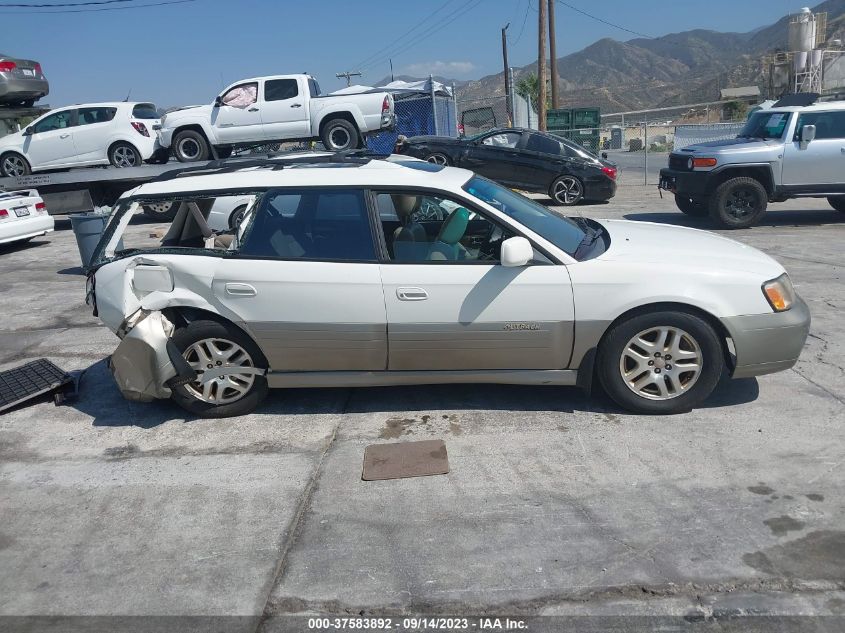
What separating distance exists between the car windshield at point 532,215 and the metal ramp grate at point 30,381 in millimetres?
3494

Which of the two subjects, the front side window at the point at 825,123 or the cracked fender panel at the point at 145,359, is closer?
the cracked fender panel at the point at 145,359

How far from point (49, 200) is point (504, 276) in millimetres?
12966

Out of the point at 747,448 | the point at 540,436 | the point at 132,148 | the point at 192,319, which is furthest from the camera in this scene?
the point at 132,148

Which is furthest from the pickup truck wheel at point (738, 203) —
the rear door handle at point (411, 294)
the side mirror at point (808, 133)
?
the rear door handle at point (411, 294)

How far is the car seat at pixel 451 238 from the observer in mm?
4668

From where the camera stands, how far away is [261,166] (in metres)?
5.18

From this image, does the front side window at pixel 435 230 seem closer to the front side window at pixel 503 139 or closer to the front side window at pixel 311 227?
the front side window at pixel 311 227

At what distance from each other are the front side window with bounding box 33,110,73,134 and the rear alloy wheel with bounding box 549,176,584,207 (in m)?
9.95

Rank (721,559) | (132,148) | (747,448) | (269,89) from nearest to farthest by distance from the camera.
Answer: (721,559) → (747,448) → (269,89) → (132,148)

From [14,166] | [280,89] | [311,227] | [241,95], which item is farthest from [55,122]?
[311,227]

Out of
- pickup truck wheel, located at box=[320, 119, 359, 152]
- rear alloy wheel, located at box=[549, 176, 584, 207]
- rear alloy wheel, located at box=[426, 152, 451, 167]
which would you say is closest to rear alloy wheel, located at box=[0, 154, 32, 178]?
pickup truck wheel, located at box=[320, 119, 359, 152]

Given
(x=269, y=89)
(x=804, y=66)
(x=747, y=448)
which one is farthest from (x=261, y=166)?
(x=804, y=66)

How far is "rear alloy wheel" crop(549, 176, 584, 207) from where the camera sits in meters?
14.8

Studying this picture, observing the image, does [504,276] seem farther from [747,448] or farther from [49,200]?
[49,200]
